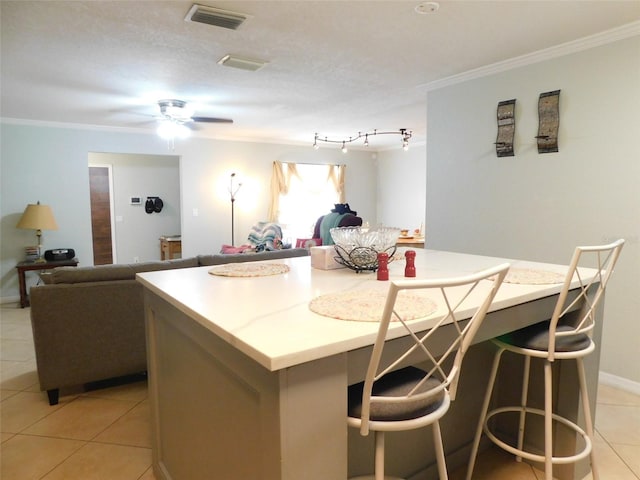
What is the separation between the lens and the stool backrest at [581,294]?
4.65ft

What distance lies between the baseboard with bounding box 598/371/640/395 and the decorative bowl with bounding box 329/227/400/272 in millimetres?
2227

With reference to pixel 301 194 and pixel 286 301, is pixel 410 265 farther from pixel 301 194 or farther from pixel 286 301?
pixel 301 194

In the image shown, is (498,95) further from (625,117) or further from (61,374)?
(61,374)

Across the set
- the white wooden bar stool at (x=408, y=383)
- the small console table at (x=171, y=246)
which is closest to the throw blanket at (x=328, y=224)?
the small console table at (x=171, y=246)

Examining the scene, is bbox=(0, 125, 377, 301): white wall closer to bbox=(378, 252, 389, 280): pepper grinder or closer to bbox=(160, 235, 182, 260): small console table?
bbox=(160, 235, 182, 260): small console table

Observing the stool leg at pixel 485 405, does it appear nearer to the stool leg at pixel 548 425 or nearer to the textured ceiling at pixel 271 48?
the stool leg at pixel 548 425

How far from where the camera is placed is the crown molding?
265 cm

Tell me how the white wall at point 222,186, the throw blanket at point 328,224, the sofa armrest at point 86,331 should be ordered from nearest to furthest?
the sofa armrest at point 86,331 < the throw blanket at point 328,224 < the white wall at point 222,186

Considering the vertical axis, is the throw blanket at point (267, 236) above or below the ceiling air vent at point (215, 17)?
below

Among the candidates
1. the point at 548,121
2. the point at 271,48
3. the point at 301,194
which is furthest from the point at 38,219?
the point at 548,121

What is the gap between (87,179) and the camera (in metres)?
5.64

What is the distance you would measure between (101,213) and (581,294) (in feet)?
25.1

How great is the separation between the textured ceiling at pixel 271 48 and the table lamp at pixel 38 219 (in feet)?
3.81

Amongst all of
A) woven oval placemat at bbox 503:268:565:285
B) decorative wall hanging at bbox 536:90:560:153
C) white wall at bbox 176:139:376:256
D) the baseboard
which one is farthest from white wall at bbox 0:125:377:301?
woven oval placemat at bbox 503:268:565:285
